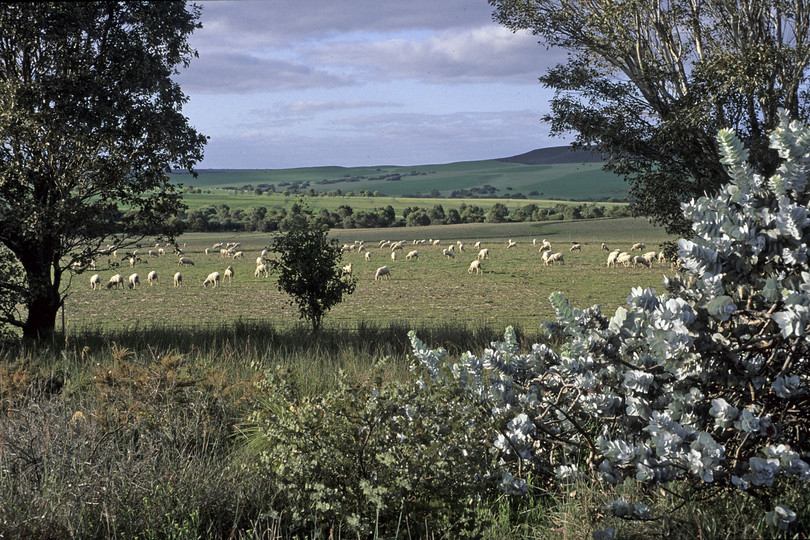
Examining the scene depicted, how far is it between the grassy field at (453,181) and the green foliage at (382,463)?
150 m

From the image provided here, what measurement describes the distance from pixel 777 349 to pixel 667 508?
3.41ft

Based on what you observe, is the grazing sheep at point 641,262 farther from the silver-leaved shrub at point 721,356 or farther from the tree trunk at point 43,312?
the silver-leaved shrub at point 721,356

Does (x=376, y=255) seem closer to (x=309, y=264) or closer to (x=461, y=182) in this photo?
(x=309, y=264)

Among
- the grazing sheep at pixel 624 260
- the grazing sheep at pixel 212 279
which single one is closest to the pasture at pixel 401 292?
the grazing sheep at pixel 212 279

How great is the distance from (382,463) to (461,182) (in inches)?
7122

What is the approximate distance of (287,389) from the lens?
4746mm

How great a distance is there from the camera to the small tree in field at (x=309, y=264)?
14.6 m

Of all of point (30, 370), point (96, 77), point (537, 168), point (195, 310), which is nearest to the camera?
point (30, 370)

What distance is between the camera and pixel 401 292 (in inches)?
1325

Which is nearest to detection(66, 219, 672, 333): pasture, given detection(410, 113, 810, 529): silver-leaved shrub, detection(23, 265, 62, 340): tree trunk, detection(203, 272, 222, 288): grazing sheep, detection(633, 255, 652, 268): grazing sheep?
detection(203, 272, 222, 288): grazing sheep

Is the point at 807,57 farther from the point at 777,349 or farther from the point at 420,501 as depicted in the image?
the point at 420,501

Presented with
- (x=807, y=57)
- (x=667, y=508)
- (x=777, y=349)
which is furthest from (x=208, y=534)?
(x=807, y=57)

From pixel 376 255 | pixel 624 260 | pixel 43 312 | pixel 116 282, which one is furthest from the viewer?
pixel 376 255

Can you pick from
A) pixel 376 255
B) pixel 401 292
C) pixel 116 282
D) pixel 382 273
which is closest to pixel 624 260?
pixel 382 273
